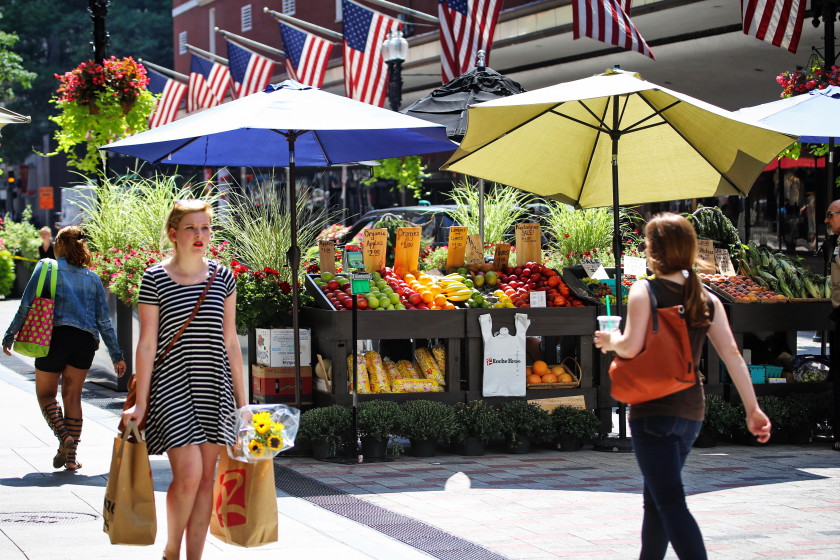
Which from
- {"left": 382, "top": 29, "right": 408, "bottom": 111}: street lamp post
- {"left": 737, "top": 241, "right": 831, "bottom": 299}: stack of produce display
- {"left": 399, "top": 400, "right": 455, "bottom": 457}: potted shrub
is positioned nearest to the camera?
{"left": 399, "top": 400, "right": 455, "bottom": 457}: potted shrub

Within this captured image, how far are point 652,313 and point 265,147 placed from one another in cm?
617

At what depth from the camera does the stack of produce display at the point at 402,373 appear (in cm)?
859

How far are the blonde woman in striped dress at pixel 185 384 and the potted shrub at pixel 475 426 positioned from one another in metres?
3.71

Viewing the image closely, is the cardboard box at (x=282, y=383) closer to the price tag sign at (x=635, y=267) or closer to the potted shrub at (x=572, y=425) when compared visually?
the potted shrub at (x=572, y=425)

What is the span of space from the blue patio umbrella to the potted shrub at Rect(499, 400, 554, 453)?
1.66 metres

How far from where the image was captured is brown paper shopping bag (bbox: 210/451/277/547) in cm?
487

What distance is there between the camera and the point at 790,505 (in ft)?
21.9

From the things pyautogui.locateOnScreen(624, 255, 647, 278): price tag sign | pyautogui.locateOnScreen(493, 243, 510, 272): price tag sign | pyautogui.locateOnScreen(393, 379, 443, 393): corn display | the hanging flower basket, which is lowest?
pyautogui.locateOnScreen(393, 379, 443, 393): corn display

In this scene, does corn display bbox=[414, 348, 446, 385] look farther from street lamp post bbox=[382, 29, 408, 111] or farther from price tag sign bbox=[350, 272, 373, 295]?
street lamp post bbox=[382, 29, 408, 111]

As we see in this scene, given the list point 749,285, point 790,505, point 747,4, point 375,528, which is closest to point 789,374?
point 749,285

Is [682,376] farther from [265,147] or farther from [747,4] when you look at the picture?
[747,4]

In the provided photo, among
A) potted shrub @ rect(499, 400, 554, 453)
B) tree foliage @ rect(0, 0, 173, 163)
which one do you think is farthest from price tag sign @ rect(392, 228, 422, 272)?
tree foliage @ rect(0, 0, 173, 163)

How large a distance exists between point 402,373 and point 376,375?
0.25 meters

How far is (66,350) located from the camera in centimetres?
786
